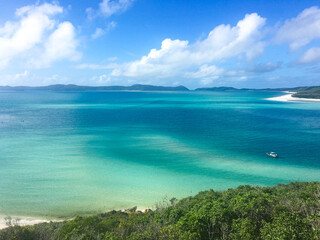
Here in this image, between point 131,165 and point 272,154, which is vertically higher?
point 272,154

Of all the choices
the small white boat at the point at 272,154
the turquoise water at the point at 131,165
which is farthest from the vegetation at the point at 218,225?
the small white boat at the point at 272,154

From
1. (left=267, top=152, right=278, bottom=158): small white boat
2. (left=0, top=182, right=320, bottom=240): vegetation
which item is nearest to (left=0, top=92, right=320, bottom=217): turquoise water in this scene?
(left=267, top=152, right=278, bottom=158): small white boat

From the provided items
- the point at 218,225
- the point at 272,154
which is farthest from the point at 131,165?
the point at 272,154

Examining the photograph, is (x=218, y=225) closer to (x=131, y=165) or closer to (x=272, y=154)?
(x=131, y=165)

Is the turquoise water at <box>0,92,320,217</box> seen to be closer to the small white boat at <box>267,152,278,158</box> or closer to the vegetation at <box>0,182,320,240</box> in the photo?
the small white boat at <box>267,152,278,158</box>

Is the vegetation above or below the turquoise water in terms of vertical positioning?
above

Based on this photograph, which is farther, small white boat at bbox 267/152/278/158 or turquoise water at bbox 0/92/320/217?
small white boat at bbox 267/152/278/158

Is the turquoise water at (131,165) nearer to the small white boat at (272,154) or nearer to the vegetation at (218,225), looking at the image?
the small white boat at (272,154)

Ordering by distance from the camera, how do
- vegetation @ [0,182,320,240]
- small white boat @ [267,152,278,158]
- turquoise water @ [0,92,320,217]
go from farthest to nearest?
1. small white boat @ [267,152,278,158]
2. turquoise water @ [0,92,320,217]
3. vegetation @ [0,182,320,240]

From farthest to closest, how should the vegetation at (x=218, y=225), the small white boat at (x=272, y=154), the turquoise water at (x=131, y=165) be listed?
the small white boat at (x=272, y=154)
the turquoise water at (x=131, y=165)
the vegetation at (x=218, y=225)

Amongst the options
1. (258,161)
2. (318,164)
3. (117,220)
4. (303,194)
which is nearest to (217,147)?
(258,161)

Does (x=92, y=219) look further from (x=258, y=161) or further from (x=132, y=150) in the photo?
(x=258, y=161)
